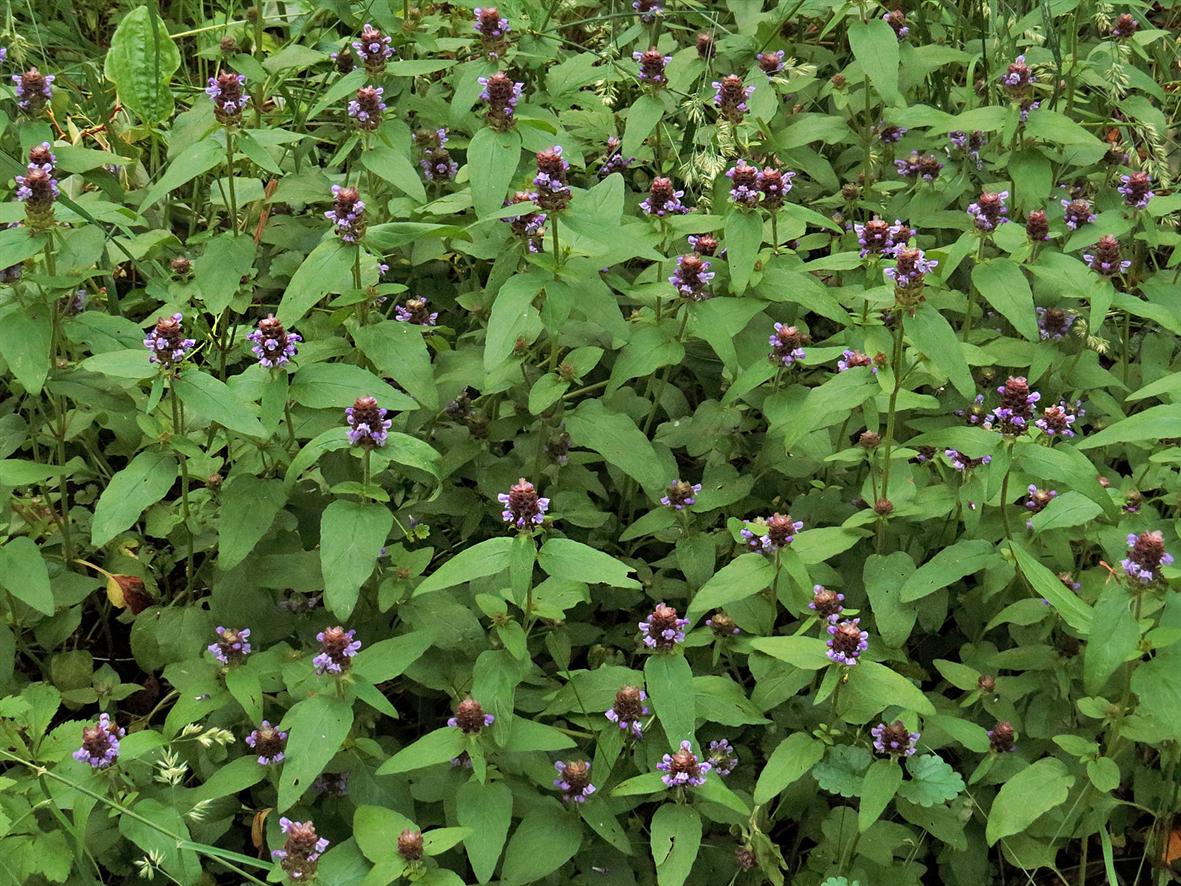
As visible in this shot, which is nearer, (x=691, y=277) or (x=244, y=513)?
(x=244, y=513)

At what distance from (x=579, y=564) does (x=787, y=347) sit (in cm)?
98

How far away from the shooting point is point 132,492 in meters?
3.04

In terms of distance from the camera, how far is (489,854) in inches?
106

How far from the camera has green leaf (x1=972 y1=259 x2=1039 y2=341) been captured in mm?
3371

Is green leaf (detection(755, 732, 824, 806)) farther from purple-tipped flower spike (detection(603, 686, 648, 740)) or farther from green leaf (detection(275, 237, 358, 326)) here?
green leaf (detection(275, 237, 358, 326))

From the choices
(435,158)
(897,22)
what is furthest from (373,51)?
(897,22)

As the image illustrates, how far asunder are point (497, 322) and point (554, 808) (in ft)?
3.54

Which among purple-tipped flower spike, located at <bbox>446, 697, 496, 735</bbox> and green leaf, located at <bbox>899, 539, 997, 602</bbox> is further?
green leaf, located at <bbox>899, 539, 997, 602</bbox>

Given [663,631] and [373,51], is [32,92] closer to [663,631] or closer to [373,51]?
[373,51]

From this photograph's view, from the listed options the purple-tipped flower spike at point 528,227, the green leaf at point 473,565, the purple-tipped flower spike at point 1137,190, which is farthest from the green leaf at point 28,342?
the purple-tipped flower spike at point 1137,190

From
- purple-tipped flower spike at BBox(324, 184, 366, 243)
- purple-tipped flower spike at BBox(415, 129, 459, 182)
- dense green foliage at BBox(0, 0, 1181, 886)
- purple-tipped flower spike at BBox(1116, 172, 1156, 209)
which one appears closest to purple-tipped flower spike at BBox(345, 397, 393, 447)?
dense green foliage at BBox(0, 0, 1181, 886)

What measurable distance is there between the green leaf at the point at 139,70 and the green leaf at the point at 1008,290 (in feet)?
8.52

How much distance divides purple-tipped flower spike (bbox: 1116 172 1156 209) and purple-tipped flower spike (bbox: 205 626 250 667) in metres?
2.69

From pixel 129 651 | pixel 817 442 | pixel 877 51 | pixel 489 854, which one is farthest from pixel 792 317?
pixel 129 651
